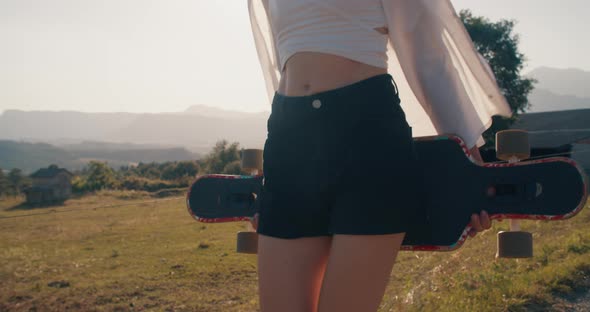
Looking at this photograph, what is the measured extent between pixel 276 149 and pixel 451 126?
636 mm

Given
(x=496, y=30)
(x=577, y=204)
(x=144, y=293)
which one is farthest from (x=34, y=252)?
(x=496, y=30)

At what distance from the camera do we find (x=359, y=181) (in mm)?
1297

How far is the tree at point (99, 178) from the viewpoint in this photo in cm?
1916

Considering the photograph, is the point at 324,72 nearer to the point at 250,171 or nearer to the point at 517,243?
the point at 250,171

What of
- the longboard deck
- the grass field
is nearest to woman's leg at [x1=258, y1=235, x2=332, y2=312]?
the longboard deck

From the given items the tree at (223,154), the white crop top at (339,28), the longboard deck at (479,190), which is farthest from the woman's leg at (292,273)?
the tree at (223,154)

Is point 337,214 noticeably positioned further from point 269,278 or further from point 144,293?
point 144,293

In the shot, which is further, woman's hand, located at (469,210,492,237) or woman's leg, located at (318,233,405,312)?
woman's hand, located at (469,210,492,237)

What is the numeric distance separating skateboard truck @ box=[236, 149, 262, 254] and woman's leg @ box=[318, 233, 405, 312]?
0.76m

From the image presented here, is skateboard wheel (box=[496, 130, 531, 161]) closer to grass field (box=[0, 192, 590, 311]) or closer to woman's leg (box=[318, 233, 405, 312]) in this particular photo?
woman's leg (box=[318, 233, 405, 312])

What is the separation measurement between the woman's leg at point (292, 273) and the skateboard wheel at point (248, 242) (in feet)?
1.90

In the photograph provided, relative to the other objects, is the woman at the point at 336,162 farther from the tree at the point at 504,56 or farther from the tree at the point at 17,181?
the tree at the point at 504,56

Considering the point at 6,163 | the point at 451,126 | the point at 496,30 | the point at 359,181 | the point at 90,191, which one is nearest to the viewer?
the point at 359,181

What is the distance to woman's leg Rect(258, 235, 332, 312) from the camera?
1332 mm
